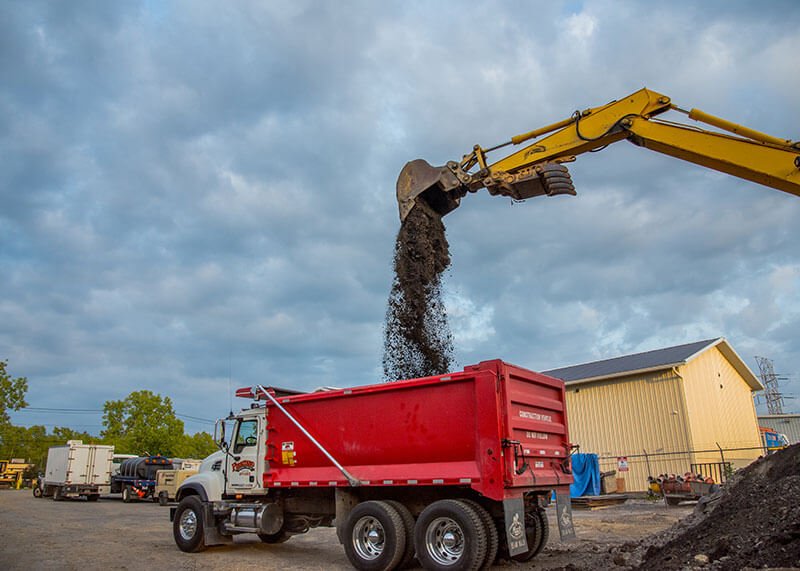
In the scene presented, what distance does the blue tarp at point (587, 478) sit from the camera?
864 inches

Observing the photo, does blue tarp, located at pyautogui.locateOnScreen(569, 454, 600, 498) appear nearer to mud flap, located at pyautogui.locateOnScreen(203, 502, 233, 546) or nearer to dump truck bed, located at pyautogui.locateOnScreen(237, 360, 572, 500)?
dump truck bed, located at pyautogui.locateOnScreen(237, 360, 572, 500)

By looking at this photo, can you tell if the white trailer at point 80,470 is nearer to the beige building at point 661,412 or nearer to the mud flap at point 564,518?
the beige building at point 661,412

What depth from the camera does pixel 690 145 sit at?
10039mm

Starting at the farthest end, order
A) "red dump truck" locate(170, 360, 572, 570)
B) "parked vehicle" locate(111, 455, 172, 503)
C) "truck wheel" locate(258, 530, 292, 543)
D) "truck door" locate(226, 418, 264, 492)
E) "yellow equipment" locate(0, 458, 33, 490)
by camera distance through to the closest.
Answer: "yellow equipment" locate(0, 458, 33, 490)
"parked vehicle" locate(111, 455, 172, 503)
"truck wheel" locate(258, 530, 292, 543)
"truck door" locate(226, 418, 264, 492)
"red dump truck" locate(170, 360, 572, 570)

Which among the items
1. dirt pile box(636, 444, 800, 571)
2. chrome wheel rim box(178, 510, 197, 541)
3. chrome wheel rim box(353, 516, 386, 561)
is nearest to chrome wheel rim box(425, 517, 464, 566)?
chrome wheel rim box(353, 516, 386, 561)

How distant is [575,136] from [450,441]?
6.00m

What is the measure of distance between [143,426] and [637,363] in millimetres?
40787

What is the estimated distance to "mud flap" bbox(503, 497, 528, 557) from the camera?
8.20 meters

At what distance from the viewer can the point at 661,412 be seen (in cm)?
2448

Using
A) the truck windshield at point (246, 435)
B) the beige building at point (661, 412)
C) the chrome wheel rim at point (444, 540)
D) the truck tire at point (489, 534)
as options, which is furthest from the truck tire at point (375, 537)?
the beige building at point (661, 412)

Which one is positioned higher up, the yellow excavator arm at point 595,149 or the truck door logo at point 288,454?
the yellow excavator arm at point 595,149

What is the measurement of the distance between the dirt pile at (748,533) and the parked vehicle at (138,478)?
87.4ft

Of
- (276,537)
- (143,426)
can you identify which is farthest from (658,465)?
(143,426)

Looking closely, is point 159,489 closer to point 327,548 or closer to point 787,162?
point 327,548
